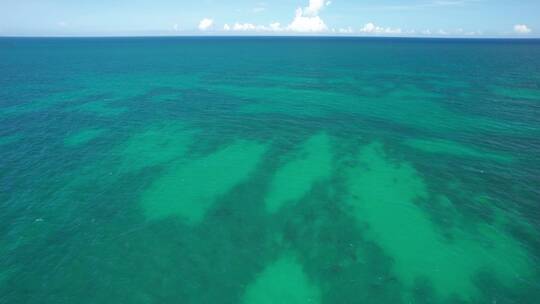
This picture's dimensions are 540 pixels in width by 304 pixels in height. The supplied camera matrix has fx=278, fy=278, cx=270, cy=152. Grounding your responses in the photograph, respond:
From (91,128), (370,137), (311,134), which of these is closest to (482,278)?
(370,137)

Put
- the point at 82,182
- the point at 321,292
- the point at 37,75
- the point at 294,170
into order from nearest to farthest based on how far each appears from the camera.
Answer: the point at 321,292, the point at 82,182, the point at 294,170, the point at 37,75

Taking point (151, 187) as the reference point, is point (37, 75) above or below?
above

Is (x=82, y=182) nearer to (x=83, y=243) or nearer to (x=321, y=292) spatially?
(x=83, y=243)

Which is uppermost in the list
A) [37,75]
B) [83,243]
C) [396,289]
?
[37,75]


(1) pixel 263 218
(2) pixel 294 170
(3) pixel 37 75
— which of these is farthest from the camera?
(3) pixel 37 75

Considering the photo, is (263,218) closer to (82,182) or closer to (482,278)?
(482,278)

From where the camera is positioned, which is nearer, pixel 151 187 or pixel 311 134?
pixel 151 187
